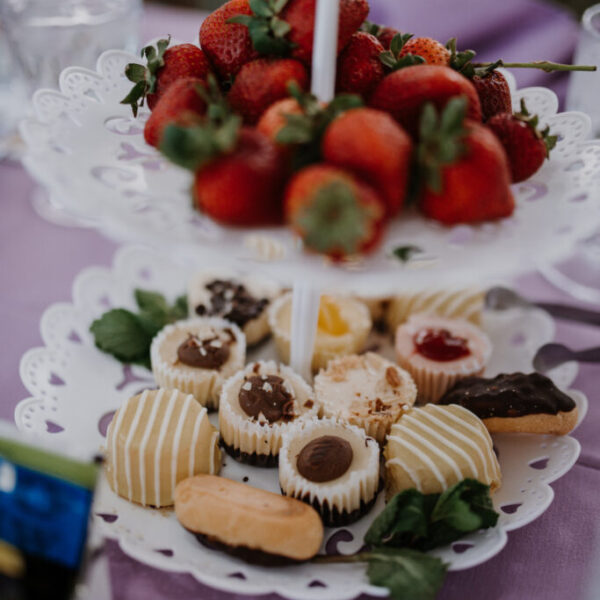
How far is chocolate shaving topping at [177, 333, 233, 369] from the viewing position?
1.21 meters

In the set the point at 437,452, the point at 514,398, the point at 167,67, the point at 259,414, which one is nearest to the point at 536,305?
the point at 514,398

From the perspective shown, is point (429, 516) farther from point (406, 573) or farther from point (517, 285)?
point (517, 285)

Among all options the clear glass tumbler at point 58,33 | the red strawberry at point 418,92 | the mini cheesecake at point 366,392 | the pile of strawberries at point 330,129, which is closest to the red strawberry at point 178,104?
the pile of strawberries at point 330,129

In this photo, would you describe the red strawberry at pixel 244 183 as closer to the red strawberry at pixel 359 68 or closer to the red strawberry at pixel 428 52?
the red strawberry at pixel 359 68

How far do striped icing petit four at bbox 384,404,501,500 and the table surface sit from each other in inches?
5.1

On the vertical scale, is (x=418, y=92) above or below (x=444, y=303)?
→ above

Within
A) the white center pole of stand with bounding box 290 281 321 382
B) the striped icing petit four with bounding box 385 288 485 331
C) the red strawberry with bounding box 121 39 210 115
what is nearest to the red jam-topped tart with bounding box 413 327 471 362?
the striped icing petit four with bounding box 385 288 485 331

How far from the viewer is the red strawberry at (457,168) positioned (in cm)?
76

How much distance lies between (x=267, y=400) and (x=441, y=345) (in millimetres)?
369

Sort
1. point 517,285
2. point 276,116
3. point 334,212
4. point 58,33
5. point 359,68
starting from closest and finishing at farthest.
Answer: point 334,212 < point 276,116 < point 359,68 < point 517,285 < point 58,33

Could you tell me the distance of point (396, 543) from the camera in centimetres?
96

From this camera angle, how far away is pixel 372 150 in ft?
2.39

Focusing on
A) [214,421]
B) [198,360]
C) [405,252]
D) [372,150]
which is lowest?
[214,421]

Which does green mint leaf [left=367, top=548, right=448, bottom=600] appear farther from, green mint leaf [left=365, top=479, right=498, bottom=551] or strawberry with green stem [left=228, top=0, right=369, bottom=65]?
strawberry with green stem [left=228, top=0, right=369, bottom=65]
